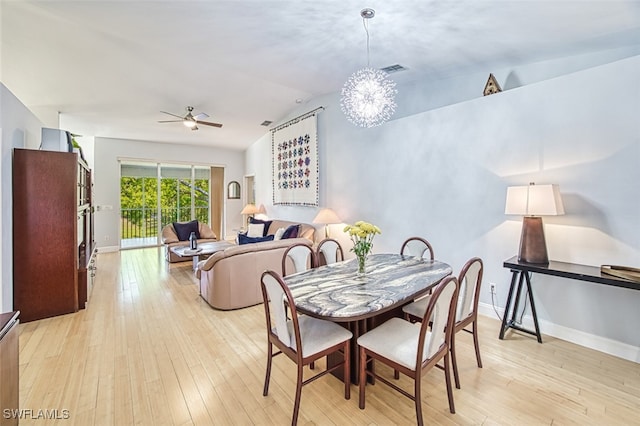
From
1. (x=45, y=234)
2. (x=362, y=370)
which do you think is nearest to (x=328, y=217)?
(x=362, y=370)

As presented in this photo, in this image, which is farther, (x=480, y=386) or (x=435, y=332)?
(x=480, y=386)

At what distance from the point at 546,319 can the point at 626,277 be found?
0.94 metres

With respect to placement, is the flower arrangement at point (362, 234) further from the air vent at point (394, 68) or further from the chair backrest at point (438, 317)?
the air vent at point (394, 68)

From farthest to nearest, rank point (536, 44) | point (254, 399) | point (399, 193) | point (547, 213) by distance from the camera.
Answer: point (399, 193)
point (536, 44)
point (547, 213)
point (254, 399)

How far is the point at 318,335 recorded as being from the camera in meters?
1.88

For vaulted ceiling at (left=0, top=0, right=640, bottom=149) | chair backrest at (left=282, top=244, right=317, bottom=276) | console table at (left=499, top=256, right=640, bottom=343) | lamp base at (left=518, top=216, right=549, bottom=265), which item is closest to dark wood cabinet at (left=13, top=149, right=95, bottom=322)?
vaulted ceiling at (left=0, top=0, right=640, bottom=149)

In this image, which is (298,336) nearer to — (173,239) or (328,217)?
(328,217)

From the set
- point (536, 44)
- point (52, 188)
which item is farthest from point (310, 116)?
point (52, 188)

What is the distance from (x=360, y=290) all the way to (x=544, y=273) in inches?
68.4

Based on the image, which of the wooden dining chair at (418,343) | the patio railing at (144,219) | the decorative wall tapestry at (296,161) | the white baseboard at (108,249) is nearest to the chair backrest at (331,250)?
the wooden dining chair at (418,343)

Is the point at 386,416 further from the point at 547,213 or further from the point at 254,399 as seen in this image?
the point at 547,213

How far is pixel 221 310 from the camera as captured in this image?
11.4ft

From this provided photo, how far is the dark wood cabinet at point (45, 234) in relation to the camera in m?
3.09

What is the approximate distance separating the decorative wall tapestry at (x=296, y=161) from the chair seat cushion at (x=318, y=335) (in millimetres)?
3878
